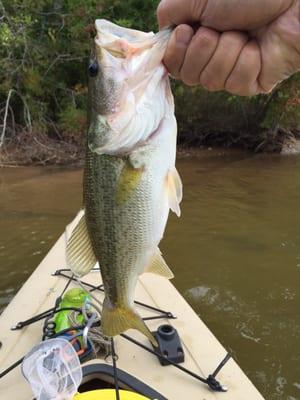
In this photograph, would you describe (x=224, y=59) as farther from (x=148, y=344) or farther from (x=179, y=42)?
(x=148, y=344)

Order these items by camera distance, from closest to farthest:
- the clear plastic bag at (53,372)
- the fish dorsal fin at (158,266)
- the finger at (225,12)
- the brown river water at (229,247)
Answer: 1. the finger at (225,12)
2. the fish dorsal fin at (158,266)
3. the clear plastic bag at (53,372)
4. the brown river water at (229,247)

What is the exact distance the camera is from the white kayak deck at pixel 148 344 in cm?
290

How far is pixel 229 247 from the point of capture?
703 cm

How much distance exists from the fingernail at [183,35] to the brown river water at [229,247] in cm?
348

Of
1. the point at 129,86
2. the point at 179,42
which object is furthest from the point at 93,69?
the point at 179,42

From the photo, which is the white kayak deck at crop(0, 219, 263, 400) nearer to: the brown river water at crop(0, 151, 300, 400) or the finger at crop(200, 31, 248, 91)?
the brown river water at crop(0, 151, 300, 400)

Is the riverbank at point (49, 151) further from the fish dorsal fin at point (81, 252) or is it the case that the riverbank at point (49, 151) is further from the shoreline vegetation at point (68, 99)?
the fish dorsal fin at point (81, 252)

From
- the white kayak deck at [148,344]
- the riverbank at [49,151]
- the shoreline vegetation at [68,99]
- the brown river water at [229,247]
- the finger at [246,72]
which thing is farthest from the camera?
the shoreline vegetation at [68,99]

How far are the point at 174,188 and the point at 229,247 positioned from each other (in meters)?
5.53

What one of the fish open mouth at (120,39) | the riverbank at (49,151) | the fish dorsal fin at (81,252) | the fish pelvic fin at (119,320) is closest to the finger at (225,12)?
the fish open mouth at (120,39)

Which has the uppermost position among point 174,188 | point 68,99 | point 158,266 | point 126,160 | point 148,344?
point 126,160

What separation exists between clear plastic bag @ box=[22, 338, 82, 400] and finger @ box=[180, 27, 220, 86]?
161 centimetres

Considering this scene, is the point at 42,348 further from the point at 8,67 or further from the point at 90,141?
the point at 8,67

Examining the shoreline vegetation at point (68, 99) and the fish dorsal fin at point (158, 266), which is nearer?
the fish dorsal fin at point (158, 266)
